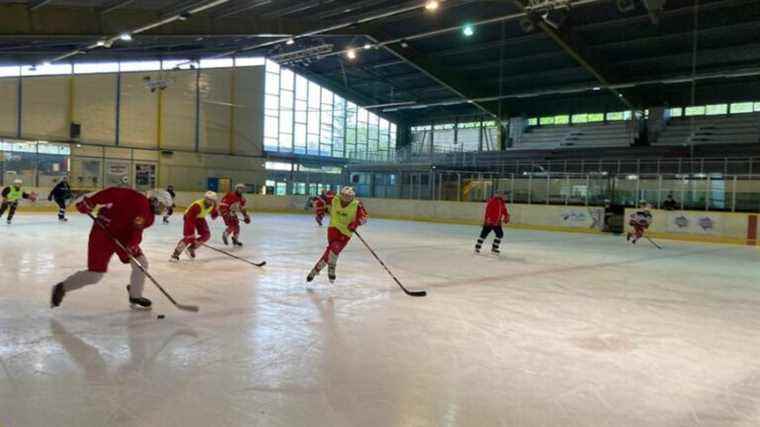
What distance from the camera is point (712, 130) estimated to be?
1113 inches

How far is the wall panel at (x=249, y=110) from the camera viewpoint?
33.0m

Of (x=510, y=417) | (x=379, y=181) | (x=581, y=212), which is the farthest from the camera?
(x=379, y=181)

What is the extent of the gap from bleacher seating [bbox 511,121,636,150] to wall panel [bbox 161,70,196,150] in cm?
1839

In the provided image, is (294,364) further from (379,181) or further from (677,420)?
(379,181)

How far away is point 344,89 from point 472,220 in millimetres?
16130

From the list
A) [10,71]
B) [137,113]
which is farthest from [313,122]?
[10,71]

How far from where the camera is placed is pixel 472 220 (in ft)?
81.9

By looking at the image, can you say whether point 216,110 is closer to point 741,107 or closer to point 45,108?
point 45,108

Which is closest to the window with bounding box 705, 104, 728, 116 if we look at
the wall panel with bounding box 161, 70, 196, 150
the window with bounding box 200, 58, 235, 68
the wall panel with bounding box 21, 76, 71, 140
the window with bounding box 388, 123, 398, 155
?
the window with bounding box 388, 123, 398, 155

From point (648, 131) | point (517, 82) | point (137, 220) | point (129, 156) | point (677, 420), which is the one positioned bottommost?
point (677, 420)

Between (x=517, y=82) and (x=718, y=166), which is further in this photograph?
(x=517, y=82)

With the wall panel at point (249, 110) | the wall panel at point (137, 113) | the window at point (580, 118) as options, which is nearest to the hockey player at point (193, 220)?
the wall panel at point (137, 113)

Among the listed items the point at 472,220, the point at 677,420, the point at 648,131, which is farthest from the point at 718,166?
the point at 677,420

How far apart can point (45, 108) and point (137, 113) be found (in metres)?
4.21
